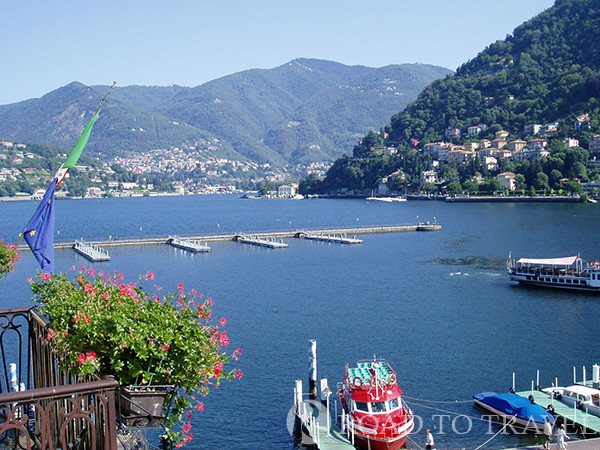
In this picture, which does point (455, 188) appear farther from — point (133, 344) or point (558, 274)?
point (133, 344)

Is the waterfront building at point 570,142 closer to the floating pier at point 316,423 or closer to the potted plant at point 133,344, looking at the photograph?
the floating pier at point 316,423

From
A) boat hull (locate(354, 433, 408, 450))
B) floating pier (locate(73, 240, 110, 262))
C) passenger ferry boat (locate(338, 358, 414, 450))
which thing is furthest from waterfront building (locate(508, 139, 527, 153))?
boat hull (locate(354, 433, 408, 450))

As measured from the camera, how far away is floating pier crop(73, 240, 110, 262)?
59906 mm

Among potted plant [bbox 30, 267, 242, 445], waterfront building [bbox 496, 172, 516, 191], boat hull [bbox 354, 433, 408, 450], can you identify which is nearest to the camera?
potted plant [bbox 30, 267, 242, 445]

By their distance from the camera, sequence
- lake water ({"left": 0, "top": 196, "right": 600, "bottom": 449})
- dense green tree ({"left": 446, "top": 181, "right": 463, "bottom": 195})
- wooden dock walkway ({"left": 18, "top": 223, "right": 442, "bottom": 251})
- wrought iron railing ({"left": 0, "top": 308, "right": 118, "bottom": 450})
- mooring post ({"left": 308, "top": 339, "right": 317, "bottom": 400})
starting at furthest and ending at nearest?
dense green tree ({"left": 446, "top": 181, "right": 463, "bottom": 195}) < wooden dock walkway ({"left": 18, "top": 223, "right": 442, "bottom": 251}) < lake water ({"left": 0, "top": 196, "right": 600, "bottom": 449}) < mooring post ({"left": 308, "top": 339, "right": 317, "bottom": 400}) < wrought iron railing ({"left": 0, "top": 308, "right": 118, "bottom": 450})

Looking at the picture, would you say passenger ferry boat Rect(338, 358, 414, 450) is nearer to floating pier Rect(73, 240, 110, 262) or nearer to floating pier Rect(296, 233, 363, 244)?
floating pier Rect(73, 240, 110, 262)

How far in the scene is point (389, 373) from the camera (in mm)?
21000

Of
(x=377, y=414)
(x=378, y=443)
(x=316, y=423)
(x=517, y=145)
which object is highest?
(x=517, y=145)

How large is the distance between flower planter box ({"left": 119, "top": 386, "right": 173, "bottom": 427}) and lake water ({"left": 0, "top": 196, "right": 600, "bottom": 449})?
36.3 ft

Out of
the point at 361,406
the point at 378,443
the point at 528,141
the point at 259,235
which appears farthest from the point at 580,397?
the point at 528,141

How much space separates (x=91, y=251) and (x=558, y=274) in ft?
139

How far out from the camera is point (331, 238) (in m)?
75.8

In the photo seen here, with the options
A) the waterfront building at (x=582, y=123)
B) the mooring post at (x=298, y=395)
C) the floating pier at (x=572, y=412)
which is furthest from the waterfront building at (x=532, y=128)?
the mooring post at (x=298, y=395)

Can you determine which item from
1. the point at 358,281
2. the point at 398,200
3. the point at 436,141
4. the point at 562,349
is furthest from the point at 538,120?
the point at 562,349
